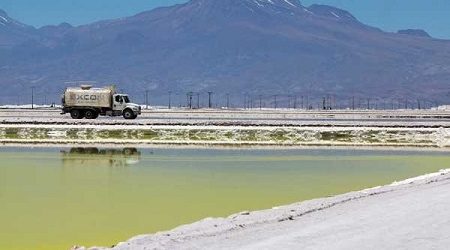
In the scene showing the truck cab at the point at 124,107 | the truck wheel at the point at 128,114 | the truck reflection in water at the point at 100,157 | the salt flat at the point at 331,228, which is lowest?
the salt flat at the point at 331,228

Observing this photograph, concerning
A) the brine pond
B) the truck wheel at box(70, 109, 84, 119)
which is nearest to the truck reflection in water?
Answer: the brine pond

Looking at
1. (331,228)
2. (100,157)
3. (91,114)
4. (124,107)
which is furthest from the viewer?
(124,107)

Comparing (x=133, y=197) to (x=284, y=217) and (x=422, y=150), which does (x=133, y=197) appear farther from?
(x=422, y=150)

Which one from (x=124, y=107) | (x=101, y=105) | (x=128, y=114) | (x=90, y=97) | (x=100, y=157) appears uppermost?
(x=90, y=97)

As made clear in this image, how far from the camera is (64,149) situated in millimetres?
43719

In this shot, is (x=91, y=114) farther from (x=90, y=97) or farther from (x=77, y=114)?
(x=90, y=97)

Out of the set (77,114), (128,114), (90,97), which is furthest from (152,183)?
(77,114)

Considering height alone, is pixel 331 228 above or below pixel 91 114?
below

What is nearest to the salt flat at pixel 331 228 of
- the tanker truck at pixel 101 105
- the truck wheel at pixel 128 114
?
the truck wheel at pixel 128 114

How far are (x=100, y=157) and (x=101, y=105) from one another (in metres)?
51.1

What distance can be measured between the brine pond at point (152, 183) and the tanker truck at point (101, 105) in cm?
4318

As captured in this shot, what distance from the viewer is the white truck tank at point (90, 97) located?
8788cm

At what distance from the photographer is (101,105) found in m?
88.1

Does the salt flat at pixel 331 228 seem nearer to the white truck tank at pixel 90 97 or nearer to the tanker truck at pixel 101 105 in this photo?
the tanker truck at pixel 101 105
